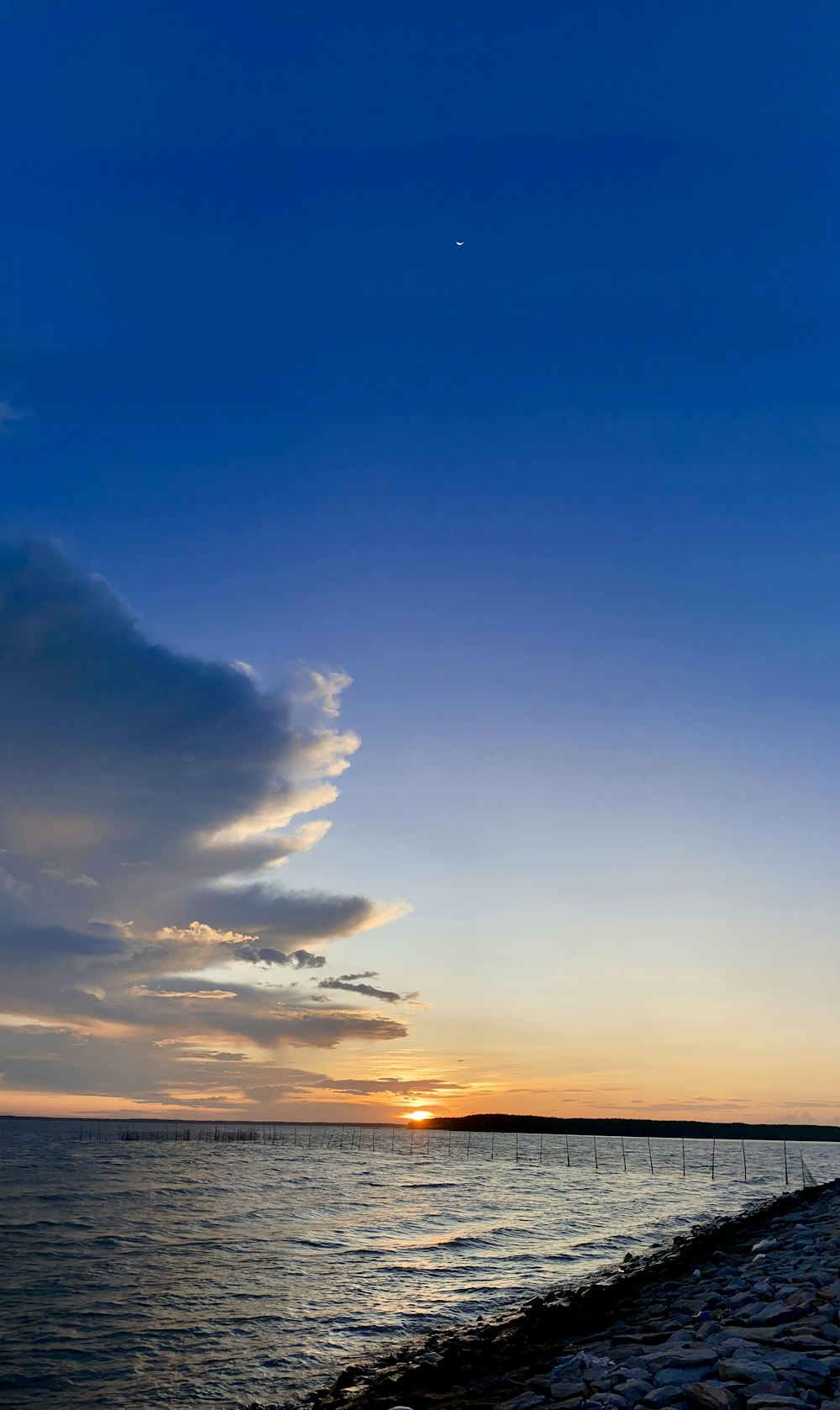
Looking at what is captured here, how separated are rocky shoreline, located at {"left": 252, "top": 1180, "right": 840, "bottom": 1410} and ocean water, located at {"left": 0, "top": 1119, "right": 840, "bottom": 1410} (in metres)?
3.28

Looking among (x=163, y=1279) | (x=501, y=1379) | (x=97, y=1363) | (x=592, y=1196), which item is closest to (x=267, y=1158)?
(x=592, y=1196)

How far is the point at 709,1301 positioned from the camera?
68.6 feet

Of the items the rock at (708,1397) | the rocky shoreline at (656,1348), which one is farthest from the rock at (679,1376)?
the rock at (708,1397)

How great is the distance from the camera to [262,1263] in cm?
3912

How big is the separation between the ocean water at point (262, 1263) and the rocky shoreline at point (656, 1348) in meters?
3.28

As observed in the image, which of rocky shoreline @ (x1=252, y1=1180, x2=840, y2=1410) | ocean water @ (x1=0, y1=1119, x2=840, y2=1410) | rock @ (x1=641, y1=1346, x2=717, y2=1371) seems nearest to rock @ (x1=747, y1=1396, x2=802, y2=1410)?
rocky shoreline @ (x1=252, y1=1180, x2=840, y2=1410)

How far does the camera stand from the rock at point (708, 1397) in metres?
11.6

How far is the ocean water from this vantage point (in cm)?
2319

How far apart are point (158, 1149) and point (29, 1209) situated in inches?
4309

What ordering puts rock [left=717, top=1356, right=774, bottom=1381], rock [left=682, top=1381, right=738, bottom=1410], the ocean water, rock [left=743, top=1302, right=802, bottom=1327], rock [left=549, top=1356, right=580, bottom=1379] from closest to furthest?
rock [left=682, top=1381, right=738, bottom=1410] < rock [left=717, top=1356, right=774, bottom=1381] < rock [left=549, top=1356, right=580, bottom=1379] < rock [left=743, top=1302, right=802, bottom=1327] < the ocean water

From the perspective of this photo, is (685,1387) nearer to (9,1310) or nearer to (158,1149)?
(9,1310)

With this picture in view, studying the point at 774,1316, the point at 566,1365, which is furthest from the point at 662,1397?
the point at 774,1316

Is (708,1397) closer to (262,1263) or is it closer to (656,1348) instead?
(656,1348)

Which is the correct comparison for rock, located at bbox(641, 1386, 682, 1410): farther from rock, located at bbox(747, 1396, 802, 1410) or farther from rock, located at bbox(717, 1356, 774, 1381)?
rock, located at bbox(747, 1396, 802, 1410)
